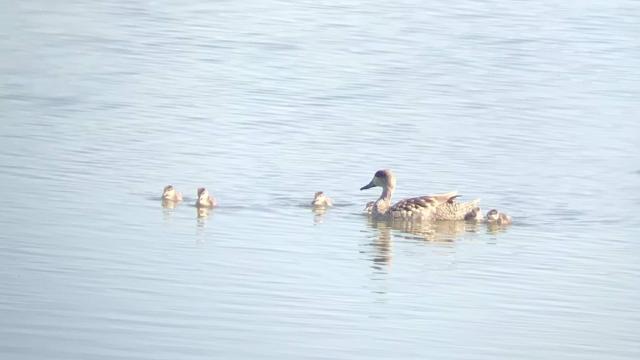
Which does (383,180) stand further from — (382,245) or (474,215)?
(382,245)

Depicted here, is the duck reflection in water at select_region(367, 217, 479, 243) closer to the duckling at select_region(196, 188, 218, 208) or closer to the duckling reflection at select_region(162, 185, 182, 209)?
the duckling at select_region(196, 188, 218, 208)

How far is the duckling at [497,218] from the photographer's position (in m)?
16.4

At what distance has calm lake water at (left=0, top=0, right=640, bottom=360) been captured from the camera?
1160 centimetres

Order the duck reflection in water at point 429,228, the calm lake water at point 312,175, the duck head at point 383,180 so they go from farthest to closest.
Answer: the duck head at point 383,180, the duck reflection in water at point 429,228, the calm lake water at point 312,175

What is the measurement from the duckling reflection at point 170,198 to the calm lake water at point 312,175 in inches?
3.5

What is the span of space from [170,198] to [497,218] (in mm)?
2887

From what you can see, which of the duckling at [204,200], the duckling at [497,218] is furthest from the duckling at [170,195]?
the duckling at [497,218]

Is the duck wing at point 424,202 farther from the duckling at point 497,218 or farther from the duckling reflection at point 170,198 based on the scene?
the duckling reflection at point 170,198

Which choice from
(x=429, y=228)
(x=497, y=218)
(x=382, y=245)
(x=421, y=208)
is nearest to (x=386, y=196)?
(x=421, y=208)

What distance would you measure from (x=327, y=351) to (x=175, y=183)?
7134 mm

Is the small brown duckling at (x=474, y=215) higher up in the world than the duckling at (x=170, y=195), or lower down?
lower down

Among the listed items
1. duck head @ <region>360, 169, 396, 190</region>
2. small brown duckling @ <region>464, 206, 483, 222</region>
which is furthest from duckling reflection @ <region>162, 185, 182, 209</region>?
small brown duckling @ <region>464, 206, 483, 222</region>

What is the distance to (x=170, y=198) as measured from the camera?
16.4 meters

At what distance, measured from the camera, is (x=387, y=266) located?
1407cm
